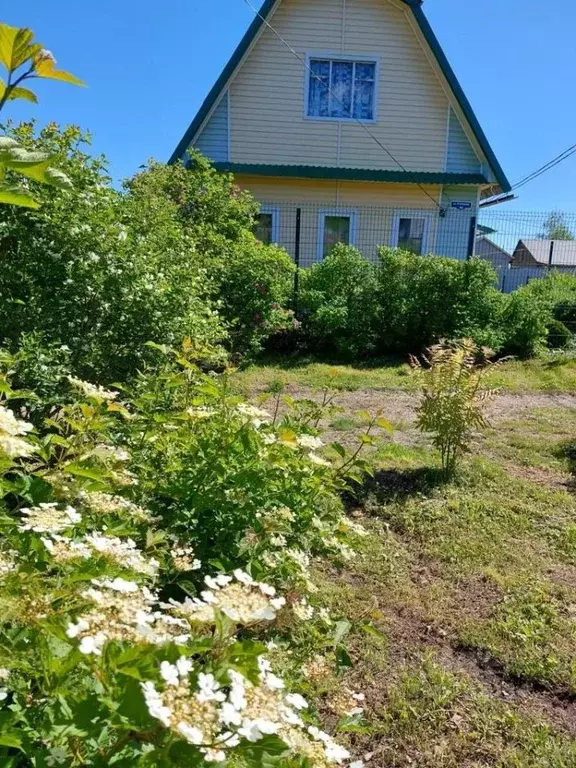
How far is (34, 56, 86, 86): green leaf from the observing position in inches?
39.4

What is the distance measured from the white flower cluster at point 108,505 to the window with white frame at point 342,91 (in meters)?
13.5

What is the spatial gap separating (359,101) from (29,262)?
12166 millimetres

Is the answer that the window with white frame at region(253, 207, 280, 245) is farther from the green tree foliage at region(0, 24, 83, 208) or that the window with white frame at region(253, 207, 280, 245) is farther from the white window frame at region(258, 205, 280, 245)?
the green tree foliage at region(0, 24, 83, 208)

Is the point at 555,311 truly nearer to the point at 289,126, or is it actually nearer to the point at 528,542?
the point at 289,126

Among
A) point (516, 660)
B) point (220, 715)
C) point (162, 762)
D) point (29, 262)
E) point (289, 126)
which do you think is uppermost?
point (289, 126)

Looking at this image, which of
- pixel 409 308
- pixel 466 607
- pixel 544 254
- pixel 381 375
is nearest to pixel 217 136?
pixel 409 308

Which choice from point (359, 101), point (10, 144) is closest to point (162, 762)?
point (10, 144)

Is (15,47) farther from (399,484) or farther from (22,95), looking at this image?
(399,484)

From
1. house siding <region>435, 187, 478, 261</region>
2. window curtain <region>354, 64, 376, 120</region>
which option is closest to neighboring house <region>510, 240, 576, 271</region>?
house siding <region>435, 187, 478, 261</region>

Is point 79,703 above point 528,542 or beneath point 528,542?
above

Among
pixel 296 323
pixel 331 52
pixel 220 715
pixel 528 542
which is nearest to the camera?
pixel 220 715

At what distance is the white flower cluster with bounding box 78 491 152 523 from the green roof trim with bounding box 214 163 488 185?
12469mm

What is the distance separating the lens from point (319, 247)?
1399cm

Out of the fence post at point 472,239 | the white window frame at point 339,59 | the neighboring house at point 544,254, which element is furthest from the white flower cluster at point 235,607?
the neighboring house at point 544,254
